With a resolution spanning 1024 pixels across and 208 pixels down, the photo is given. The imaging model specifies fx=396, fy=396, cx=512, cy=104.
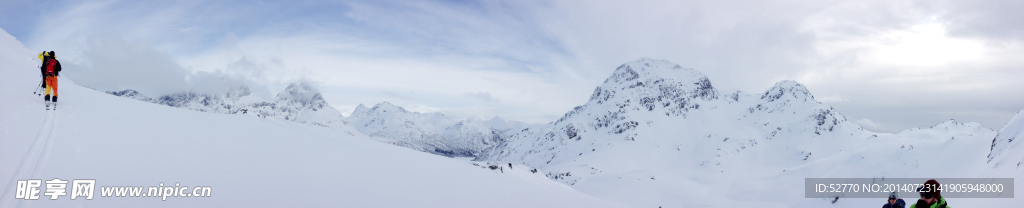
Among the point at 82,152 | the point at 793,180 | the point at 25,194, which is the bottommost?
the point at 25,194

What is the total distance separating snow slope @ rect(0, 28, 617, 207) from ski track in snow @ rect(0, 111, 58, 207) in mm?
18

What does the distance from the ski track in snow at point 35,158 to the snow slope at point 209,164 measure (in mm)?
18

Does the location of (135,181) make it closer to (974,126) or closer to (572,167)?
(572,167)

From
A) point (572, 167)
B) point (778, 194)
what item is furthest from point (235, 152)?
point (572, 167)

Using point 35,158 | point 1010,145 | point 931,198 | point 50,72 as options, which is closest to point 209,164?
point 35,158

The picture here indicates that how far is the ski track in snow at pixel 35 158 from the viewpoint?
7141 mm

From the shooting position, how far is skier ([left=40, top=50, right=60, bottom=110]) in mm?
14624

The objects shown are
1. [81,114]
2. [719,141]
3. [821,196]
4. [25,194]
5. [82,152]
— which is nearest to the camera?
[25,194]

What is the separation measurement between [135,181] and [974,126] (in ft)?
822

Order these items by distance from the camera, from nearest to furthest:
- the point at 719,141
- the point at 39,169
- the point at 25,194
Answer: the point at 25,194 → the point at 39,169 → the point at 719,141

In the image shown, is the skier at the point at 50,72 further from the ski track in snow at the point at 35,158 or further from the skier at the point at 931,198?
the skier at the point at 931,198

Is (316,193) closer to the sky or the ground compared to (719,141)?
closer to the ground

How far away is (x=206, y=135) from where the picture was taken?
14.0 meters

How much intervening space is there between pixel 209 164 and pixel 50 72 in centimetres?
1096
